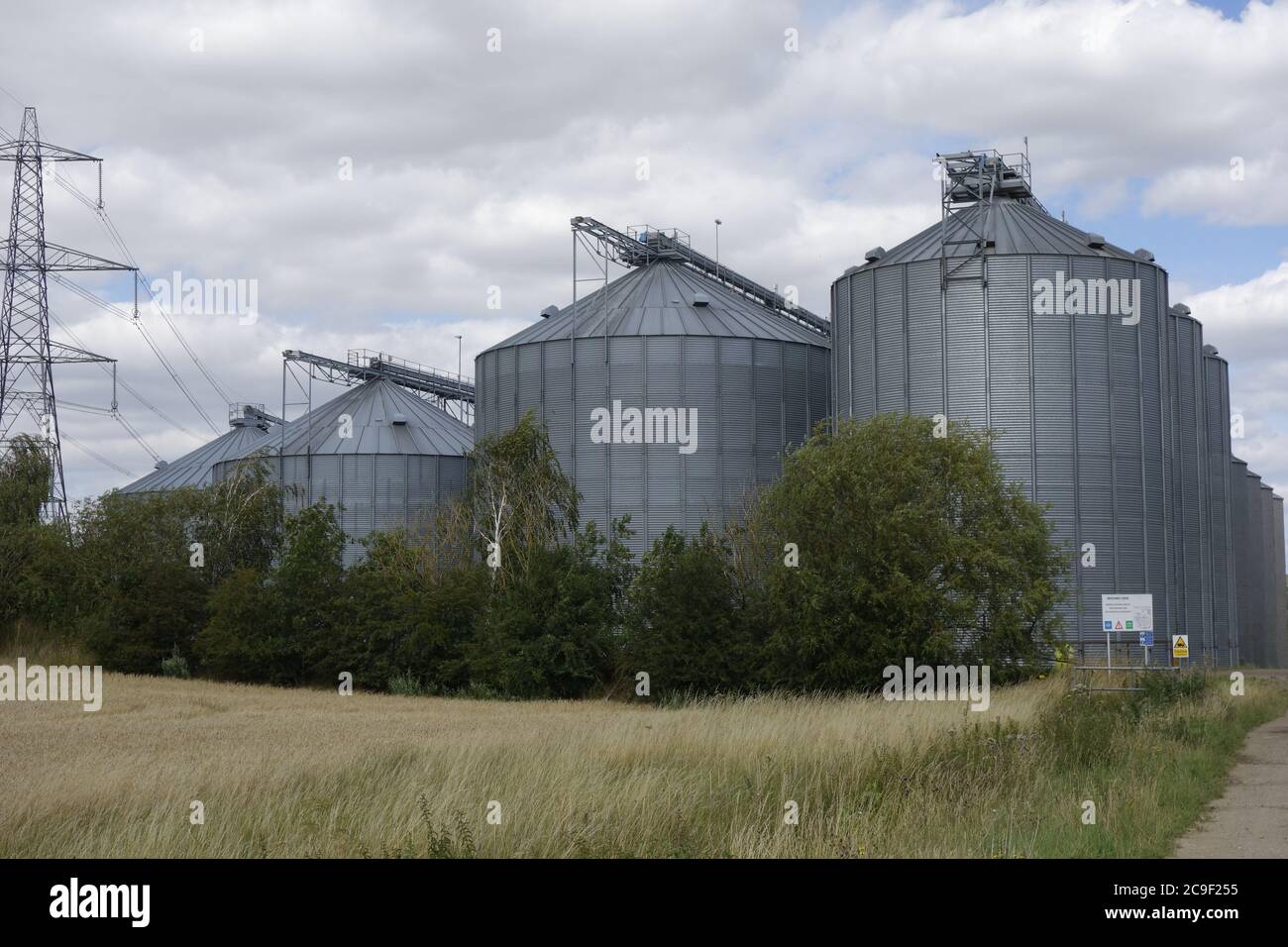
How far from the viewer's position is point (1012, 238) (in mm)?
56688

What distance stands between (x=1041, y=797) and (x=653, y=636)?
29.2 meters

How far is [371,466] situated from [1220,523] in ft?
147

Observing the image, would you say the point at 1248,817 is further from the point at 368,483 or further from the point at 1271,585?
the point at 1271,585

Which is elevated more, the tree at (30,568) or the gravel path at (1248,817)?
the tree at (30,568)

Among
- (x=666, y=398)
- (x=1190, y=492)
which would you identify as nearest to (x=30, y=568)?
(x=666, y=398)

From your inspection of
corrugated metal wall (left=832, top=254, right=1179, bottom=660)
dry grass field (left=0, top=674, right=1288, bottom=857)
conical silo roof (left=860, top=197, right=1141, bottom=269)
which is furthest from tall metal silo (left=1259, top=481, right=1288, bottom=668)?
dry grass field (left=0, top=674, right=1288, bottom=857)

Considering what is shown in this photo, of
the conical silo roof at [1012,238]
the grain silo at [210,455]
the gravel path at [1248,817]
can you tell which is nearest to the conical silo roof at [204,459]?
the grain silo at [210,455]

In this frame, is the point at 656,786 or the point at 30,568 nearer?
the point at 656,786

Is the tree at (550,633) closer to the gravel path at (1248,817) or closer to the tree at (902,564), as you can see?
the tree at (902,564)

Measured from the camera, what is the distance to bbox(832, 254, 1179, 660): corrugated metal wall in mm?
52906

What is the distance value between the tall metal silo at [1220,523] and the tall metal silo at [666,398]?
55.8 feet

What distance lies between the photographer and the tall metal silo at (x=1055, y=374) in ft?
174
